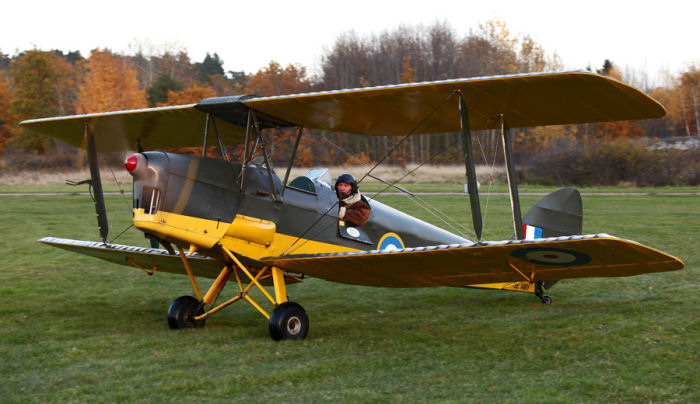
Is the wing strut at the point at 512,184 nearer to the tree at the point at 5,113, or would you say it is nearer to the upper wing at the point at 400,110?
the upper wing at the point at 400,110

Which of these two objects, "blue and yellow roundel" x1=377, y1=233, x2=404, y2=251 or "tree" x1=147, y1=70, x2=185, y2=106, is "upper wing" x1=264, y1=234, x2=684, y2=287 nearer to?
"blue and yellow roundel" x1=377, y1=233, x2=404, y2=251

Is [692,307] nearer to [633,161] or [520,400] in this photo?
[520,400]

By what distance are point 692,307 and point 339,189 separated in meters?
3.99

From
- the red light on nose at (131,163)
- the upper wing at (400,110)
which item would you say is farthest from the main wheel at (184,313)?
the upper wing at (400,110)

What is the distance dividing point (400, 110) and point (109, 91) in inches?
1548

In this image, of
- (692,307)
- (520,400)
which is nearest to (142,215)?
(520,400)

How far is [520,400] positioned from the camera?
13.4ft

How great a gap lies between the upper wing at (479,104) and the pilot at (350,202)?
0.67 meters

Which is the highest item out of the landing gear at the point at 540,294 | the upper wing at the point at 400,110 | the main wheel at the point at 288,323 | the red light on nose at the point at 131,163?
the upper wing at the point at 400,110

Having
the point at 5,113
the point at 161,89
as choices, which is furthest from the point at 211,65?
the point at 161,89

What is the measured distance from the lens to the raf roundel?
4863mm

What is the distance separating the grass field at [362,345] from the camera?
4.34 m

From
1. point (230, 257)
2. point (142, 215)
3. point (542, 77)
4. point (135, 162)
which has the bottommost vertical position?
point (230, 257)

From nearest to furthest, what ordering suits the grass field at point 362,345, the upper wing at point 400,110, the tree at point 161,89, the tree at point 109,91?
the grass field at point 362,345, the upper wing at point 400,110, the tree at point 109,91, the tree at point 161,89
